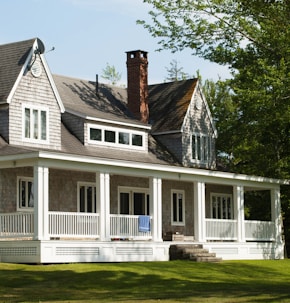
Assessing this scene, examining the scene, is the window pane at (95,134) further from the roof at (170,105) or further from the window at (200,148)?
the window at (200,148)

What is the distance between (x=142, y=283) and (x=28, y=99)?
1092cm

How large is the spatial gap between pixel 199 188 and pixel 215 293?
16.3 meters

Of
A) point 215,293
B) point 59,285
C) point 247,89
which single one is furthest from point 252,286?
point 247,89

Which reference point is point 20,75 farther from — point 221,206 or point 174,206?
point 221,206

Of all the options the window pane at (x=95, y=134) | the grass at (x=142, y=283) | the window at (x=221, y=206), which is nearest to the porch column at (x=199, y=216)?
the grass at (x=142, y=283)

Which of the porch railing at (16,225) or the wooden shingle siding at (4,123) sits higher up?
the wooden shingle siding at (4,123)

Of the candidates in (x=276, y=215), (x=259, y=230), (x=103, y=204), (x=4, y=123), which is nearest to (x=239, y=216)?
(x=259, y=230)

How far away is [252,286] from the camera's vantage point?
1106 inches

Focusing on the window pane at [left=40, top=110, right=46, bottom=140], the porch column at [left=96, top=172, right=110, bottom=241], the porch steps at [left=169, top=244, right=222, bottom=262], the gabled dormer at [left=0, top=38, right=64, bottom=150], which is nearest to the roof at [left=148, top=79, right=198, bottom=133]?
the porch steps at [left=169, top=244, right=222, bottom=262]

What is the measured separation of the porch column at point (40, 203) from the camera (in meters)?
32.3

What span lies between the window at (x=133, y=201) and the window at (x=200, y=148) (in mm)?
4135

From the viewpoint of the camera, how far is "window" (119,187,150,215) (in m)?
40.8

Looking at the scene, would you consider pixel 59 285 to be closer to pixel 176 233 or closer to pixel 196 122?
pixel 176 233

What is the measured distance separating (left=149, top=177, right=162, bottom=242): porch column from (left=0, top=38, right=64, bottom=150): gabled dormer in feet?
14.6
